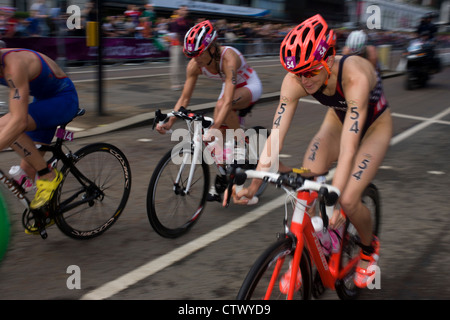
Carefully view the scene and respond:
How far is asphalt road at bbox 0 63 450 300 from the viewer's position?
3.84 meters

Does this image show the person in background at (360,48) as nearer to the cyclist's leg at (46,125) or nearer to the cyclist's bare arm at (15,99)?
the cyclist's leg at (46,125)

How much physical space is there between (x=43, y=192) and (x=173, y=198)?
47.7 inches

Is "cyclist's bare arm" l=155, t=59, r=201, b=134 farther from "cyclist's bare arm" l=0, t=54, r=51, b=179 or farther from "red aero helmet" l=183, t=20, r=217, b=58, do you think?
"cyclist's bare arm" l=0, t=54, r=51, b=179

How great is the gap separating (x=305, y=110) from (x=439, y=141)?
361 centimetres

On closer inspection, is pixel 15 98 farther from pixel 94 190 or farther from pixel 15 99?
pixel 94 190

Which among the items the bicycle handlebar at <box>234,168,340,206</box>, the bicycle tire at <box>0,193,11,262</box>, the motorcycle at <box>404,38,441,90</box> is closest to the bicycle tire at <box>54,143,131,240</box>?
the bicycle tire at <box>0,193,11,262</box>

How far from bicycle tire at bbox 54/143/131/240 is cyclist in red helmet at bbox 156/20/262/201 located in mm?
576

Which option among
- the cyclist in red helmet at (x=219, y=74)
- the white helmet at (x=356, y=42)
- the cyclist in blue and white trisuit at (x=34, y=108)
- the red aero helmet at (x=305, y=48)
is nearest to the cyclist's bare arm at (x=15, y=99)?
the cyclist in blue and white trisuit at (x=34, y=108)

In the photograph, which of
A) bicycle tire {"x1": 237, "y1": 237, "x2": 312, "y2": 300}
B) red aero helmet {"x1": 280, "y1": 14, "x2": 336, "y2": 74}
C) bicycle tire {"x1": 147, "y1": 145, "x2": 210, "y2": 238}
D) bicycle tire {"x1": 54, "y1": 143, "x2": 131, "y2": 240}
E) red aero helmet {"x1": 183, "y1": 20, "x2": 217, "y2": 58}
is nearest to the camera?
bicycle tire {"x1": 237, "y1": 237, "x2": 312, "y2": 300}

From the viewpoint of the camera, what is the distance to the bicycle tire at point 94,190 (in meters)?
4.42

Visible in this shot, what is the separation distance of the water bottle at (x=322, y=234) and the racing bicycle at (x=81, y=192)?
2.24 metres
